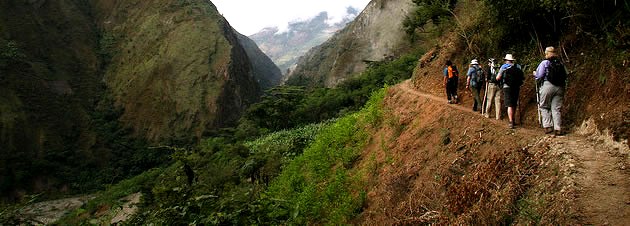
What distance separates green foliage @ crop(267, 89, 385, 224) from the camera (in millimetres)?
8705

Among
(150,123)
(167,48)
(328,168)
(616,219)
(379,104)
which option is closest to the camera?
(616,219)

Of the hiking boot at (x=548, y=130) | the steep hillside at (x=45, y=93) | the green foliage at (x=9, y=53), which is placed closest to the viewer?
the hiking boot at (x=548, y=130)

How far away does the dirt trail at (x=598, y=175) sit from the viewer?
165 inches

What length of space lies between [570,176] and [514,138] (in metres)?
1.70

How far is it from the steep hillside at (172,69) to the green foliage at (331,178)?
6247cm

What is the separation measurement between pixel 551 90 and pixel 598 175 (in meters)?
2.15

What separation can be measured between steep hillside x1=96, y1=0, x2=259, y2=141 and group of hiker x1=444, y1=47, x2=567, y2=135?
6729 cm

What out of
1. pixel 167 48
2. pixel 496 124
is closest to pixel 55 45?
pixel 167 48

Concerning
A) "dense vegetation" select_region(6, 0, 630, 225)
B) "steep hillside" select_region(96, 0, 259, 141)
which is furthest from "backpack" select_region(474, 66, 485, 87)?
"steep hillside" select_region(96, 0, 259, 141)

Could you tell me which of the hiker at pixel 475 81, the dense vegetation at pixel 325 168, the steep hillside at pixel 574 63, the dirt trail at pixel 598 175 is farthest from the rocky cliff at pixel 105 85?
the dirt trail at pixel 598 175

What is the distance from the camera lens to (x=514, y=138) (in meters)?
6.50

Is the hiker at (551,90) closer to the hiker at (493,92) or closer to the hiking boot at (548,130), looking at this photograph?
the hiking boot at (548,130)

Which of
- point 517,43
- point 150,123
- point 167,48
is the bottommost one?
point 150,123

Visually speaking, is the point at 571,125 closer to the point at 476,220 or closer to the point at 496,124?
the point at 496,124
